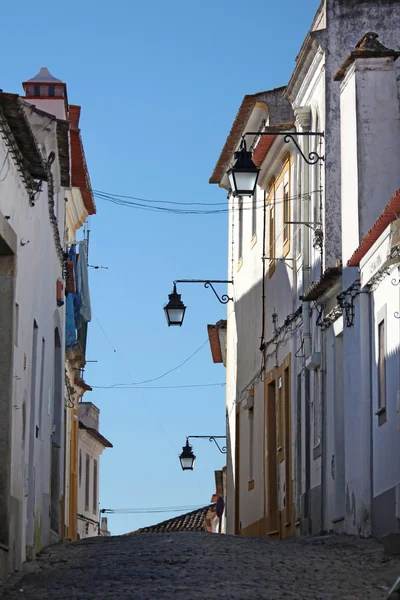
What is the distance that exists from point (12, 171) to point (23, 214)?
1225 mm

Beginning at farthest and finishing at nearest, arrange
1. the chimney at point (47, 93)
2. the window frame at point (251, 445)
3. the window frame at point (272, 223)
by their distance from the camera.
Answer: the window frame at point (251, 445), the window frame at point (272, 223), the chimney at point (47, 93)

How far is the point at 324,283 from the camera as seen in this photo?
1936cm

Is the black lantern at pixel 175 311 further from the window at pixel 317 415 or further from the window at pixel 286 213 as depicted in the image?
the window at pixel 317 415

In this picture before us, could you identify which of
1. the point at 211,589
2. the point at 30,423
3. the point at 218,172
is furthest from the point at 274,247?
the point at 211,589

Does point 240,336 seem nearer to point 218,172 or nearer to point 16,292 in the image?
point 218,172

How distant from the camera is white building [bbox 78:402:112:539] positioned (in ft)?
138

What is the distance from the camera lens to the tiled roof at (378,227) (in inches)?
569

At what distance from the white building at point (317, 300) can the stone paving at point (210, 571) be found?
1.24 metres

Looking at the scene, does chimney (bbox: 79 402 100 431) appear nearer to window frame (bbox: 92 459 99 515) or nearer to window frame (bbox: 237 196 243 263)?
window frame (bbox: 92 459 99 515)

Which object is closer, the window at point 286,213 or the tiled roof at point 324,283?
the tiled roof at point 324,283

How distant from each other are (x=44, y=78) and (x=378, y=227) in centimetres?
1021

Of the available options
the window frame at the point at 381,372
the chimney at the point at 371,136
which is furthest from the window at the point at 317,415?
the window frame at the point at 381,372

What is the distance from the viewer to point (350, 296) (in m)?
17.9

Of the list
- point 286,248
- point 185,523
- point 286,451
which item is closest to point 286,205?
point 286,248
